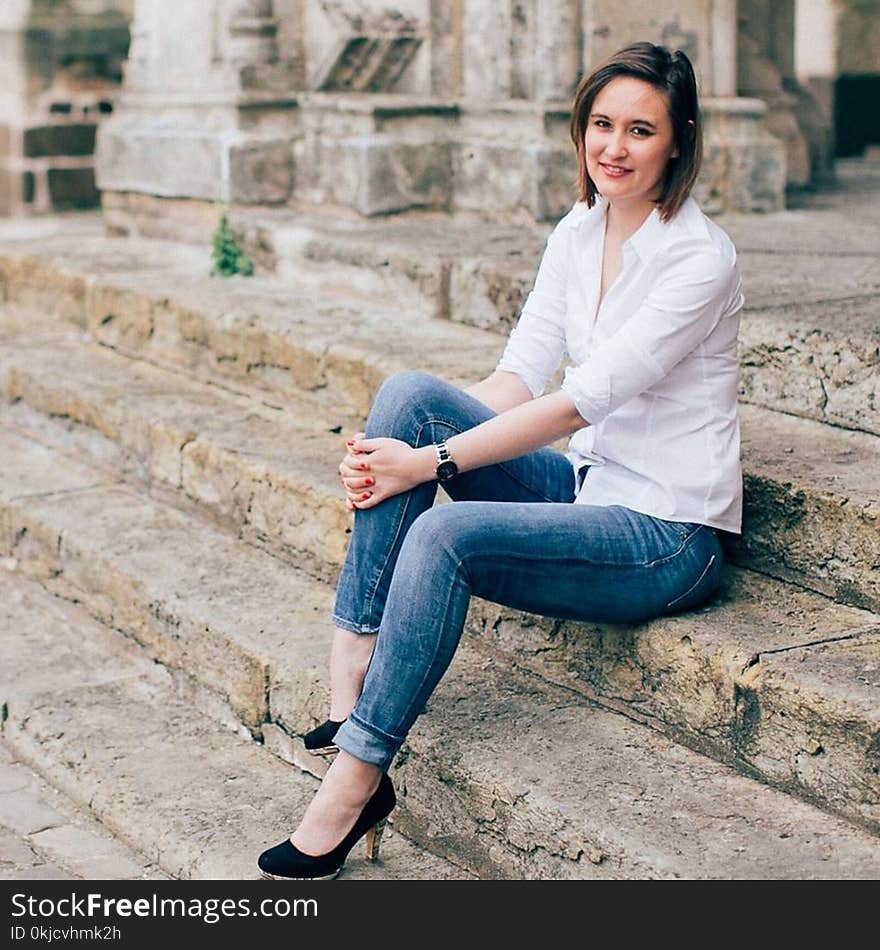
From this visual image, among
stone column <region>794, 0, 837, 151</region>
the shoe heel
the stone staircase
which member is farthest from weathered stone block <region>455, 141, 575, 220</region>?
stone column <region>794, 0, 837, 151</region>

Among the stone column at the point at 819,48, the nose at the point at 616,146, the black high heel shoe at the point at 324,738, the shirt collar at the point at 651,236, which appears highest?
the stone column at the point at 819,48

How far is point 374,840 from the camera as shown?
9.19ft

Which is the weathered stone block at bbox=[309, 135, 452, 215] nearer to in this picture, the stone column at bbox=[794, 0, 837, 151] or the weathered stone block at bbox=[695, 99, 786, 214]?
the weathered stone block at bbox=[695, 99, 786, 214]

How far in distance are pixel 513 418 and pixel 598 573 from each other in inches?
→ 11.6

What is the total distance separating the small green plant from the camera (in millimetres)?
5398

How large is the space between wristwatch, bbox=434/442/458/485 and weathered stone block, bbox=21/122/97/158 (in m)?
6.21

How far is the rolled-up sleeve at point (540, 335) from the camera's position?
3.07 meters

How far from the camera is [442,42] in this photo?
17.7 feet

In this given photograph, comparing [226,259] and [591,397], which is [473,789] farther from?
[226,259]

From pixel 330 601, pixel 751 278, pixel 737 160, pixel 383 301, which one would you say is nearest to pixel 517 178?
pixel 383 301

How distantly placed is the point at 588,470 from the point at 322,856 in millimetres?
809

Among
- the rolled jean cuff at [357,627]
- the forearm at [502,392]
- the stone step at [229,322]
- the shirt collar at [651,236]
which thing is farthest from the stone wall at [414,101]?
the rolled jean cuff at [357,627]

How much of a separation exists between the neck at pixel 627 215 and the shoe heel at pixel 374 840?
1068 millimetres

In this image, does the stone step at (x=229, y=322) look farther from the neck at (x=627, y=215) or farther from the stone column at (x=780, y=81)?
the stone column at (x=780, y=81)
